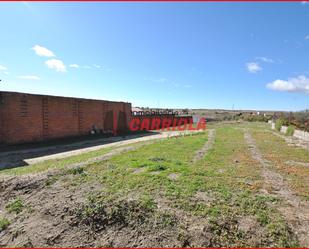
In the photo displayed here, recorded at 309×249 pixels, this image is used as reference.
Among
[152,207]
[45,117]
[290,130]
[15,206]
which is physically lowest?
[15,206]

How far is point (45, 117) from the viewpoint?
10992 millimetres

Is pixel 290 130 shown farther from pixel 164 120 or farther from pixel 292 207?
pixel 164 120

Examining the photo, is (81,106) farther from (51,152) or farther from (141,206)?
(141,206)

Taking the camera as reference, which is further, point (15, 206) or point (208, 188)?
point (208, 188)

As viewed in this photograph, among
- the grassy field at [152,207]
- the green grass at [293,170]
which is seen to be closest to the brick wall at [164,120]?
the green grass at [293,170]

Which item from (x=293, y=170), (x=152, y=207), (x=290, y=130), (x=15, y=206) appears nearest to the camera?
(x=152, y=207)

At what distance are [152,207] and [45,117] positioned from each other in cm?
1008

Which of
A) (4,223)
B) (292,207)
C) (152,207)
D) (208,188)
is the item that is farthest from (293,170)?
(4,223)

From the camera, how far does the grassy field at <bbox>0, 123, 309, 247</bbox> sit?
7.88 feet

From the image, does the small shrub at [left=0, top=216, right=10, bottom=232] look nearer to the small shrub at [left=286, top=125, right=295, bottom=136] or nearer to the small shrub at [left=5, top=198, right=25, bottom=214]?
the small shrub at [left=5, top=198, right=25, bottom=214]

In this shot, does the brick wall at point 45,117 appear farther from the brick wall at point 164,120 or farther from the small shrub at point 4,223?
the small shrub at point 4,223

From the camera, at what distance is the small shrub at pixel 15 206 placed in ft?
10.5

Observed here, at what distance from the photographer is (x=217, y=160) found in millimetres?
6090

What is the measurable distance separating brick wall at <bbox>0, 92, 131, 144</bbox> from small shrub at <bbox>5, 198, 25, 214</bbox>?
723 cm
